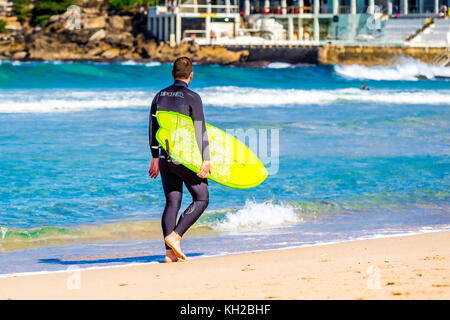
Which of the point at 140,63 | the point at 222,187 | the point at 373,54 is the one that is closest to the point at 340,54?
the point at 373,54

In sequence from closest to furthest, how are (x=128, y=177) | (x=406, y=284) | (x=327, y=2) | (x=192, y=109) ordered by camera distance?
1. (x=406, y=284)
2. (x=192, y=109)
3. (x=128, y=177)
4. (x=327, y=2)

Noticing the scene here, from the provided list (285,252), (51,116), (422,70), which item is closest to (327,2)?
(422,70)

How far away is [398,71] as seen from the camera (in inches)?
2031

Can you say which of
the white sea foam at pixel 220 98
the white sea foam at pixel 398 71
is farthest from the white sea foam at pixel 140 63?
the white sea foam at pixel 220 98

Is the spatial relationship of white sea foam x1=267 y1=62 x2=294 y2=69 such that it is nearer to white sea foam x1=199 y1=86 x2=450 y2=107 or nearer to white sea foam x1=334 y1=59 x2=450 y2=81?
white sea foam x1=334 y1=59 x2=450 y2=81

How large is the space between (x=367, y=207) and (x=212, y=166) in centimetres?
368

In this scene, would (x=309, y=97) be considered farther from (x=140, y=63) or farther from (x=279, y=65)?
(x=140, y=63)

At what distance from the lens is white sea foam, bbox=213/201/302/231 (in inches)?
348

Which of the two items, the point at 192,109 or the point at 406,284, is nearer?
the point at 406,284

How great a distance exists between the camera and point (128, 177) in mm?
11914

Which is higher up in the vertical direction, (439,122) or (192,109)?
(192,109)

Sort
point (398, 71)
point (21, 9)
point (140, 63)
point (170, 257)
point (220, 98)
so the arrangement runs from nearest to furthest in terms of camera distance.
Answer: point (170, 257) < point (220, 98) < point (398, 71) < point (140, 63) < point (21, 9)

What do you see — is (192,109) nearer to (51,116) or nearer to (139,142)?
(139,142)

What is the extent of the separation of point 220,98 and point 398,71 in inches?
867
